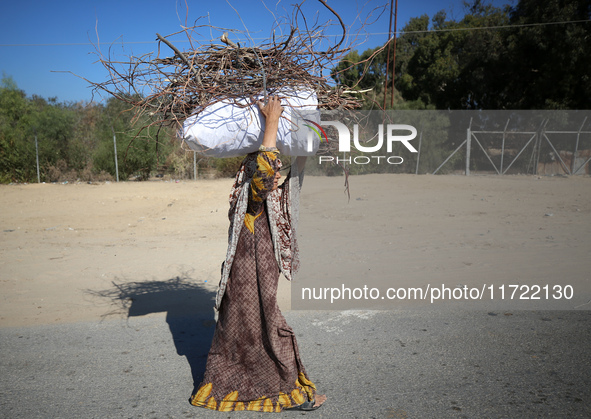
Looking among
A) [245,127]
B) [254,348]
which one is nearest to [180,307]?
[254,348]

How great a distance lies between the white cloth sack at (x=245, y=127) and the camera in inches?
106

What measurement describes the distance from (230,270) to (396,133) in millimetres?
15316

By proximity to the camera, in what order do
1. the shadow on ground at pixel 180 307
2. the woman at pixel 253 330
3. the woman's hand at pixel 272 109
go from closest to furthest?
the woman's hand at pixel 272 109 → the woman at pixel 253 330 → the shadow on ground at pixel 180 307

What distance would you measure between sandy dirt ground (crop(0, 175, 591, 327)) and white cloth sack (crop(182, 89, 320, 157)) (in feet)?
8.36

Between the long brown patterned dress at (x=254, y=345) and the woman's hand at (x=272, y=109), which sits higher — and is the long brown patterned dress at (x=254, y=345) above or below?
below

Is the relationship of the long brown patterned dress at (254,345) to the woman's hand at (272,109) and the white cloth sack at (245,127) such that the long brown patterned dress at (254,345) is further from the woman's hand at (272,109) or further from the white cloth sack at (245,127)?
the woman's hand at (272,109)

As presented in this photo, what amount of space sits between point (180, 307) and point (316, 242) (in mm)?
3411

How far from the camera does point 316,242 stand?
25.8ft

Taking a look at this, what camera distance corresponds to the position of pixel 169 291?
5.41m

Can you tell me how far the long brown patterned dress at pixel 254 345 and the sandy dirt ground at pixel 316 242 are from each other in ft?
6.42

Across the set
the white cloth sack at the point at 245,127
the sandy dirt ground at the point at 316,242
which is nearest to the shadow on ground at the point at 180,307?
the sandy dirt ground at the point at 316,242

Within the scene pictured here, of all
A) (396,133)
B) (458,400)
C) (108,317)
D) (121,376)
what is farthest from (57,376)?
(396,133)

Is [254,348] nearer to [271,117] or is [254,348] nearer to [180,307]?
[271,117]

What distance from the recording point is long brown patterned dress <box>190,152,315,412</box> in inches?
114
